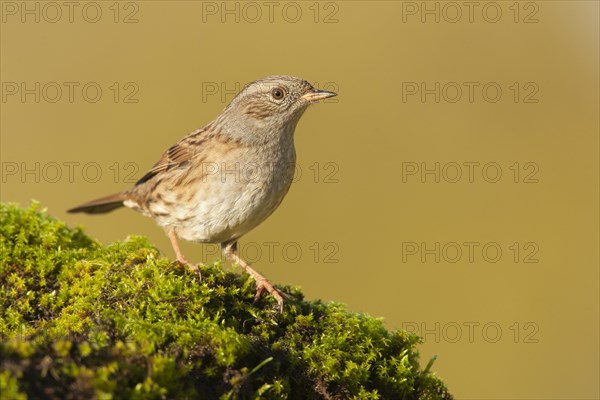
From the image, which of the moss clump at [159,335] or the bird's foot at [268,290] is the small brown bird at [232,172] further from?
the moss clump at [159,335]

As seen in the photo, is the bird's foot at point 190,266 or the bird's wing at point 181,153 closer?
the bird's foot at point 190,266

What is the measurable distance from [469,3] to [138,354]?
50.9 feet

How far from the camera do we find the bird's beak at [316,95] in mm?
6438

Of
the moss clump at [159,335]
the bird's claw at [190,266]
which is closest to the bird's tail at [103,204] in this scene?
the moss clump at [159,335]

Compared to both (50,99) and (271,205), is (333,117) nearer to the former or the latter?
(50,99)

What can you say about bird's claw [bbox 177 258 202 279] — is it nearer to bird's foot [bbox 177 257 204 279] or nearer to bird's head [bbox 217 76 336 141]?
bird's foot [bbox 177 257 204 279]

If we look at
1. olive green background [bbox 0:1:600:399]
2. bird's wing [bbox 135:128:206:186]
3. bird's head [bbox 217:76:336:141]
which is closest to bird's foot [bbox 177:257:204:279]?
bird's wing [bbox 135:128:206:186]

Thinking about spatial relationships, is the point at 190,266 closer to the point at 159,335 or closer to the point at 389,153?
the point at 159,335

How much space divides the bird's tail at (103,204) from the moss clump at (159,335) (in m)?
1.28

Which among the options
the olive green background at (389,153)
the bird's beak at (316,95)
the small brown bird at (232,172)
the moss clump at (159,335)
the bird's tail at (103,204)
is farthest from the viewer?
the olive green background at (389,153)

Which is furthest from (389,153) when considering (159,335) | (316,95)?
(159,335)

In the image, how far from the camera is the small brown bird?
5.94 m

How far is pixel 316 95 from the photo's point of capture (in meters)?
6.48

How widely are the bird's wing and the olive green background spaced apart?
4.95 meters
